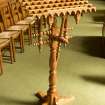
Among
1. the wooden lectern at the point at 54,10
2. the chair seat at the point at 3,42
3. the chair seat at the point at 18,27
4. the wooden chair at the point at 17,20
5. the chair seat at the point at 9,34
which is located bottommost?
the chair seat at the point at 3,42

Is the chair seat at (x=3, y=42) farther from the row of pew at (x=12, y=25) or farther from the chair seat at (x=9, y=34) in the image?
the chair seat at (x=9, y=34)

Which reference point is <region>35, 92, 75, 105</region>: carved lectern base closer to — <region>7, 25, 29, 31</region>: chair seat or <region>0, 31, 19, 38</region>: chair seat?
<region>0, 31, 19, 38</region>: chair seat

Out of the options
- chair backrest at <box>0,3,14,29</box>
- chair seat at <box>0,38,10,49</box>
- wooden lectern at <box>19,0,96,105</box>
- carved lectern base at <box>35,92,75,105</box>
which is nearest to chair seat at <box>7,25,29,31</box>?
chair backrest at <box>0,3,14,29</box>

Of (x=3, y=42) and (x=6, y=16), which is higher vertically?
(x=6, y=16)

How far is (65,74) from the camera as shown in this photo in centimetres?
341

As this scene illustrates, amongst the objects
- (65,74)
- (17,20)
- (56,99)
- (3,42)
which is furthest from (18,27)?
(56,99)

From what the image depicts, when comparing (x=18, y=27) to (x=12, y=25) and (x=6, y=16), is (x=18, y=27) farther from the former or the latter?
(x=6, y=16)

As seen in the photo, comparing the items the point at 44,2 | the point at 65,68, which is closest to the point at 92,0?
the point at 65,68

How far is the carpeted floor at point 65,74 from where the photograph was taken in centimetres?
290

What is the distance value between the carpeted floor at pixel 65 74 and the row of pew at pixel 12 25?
0.23m

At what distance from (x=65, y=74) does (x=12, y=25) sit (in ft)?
4.07

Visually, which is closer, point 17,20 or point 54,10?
point 54,10

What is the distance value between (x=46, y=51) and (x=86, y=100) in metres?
1.54

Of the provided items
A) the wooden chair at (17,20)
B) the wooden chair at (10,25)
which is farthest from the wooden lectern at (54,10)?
the wooden chair at (17,20)
